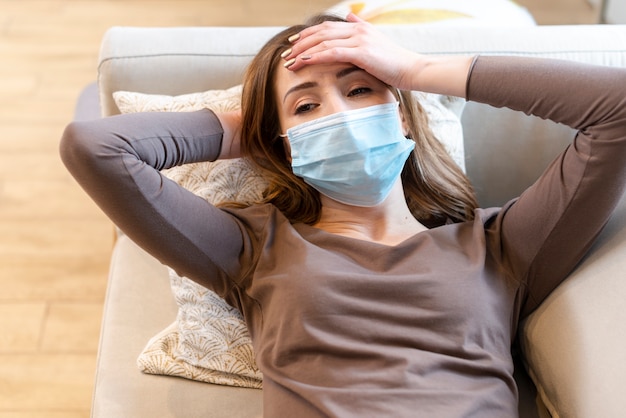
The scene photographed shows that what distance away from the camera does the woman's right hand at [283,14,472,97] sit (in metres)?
1.41

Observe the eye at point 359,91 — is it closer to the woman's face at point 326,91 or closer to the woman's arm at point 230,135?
the woman's face at point 326,91

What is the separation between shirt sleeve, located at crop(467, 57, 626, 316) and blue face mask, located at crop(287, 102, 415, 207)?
0.16m

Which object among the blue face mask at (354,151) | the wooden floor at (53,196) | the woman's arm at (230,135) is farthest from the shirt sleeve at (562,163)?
the wooden floor at (53,196)

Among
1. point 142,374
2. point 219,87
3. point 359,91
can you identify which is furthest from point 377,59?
point 142,374

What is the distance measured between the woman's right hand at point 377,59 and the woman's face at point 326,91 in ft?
0.06

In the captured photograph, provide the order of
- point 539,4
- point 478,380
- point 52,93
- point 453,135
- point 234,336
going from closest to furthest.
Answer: point 478,380 < point 234,336 < point 453,135 < point 52,93 < point 539,4

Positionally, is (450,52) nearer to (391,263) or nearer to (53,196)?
(391,263)

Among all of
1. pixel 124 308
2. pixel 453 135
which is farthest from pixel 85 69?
pixel 453 135

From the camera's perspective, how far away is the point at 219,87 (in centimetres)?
173

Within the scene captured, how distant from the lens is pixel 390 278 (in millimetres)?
1355

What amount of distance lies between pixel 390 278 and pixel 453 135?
0.43 meters

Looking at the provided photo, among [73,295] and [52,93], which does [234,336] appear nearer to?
[73,295]

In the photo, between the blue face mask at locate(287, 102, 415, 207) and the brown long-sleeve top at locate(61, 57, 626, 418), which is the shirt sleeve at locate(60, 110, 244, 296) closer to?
the brown long-sleeve top at locate(61, 57, 626, 418)

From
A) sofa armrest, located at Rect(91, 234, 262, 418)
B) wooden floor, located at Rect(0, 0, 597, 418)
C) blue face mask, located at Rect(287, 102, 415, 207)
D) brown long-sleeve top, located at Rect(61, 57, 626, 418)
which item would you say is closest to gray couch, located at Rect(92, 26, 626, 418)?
sofa armrest, located at Rect(91, 234, 262, 418)
